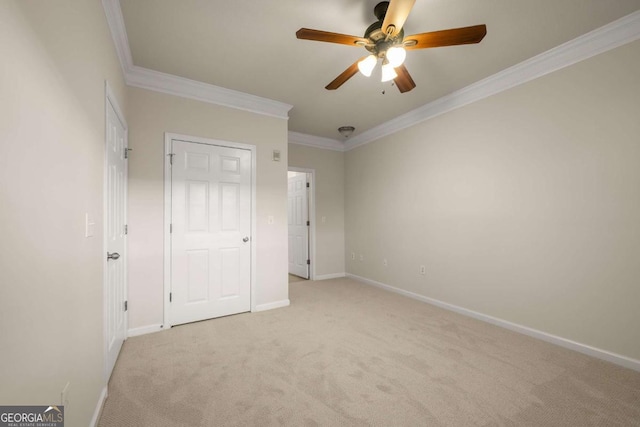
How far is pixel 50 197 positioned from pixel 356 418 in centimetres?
186

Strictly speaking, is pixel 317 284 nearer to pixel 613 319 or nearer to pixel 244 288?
pixel 244 288

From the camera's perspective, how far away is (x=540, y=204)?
2.68 metres

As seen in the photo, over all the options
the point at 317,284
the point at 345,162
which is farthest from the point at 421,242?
the point at 345,162

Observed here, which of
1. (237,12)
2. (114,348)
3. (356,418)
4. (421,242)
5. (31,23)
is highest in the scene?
(237,12)

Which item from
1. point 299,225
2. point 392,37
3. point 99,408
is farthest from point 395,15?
point 299,225

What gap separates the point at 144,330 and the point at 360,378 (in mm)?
2230

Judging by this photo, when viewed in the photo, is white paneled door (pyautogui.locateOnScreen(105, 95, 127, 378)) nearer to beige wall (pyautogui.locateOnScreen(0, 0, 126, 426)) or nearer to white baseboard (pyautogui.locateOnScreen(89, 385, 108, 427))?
white baseboard (pyautogui.locateOnScreen(89, 385, 108, 427))

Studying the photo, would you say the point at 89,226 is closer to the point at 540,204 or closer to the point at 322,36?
the point at 322,36

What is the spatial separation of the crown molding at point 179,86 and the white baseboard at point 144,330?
8.13ft

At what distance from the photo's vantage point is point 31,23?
2.94 feet

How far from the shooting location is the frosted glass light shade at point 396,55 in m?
1.90

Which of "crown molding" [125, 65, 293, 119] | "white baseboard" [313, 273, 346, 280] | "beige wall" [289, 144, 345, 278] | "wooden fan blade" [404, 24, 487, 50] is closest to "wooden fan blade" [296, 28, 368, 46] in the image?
"wooden fan blade" [404, 24, 487, 50]

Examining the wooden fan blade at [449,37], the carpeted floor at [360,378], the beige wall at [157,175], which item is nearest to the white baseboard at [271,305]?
the beige wall at [157,175]

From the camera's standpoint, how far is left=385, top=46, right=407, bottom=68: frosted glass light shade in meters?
1.90
